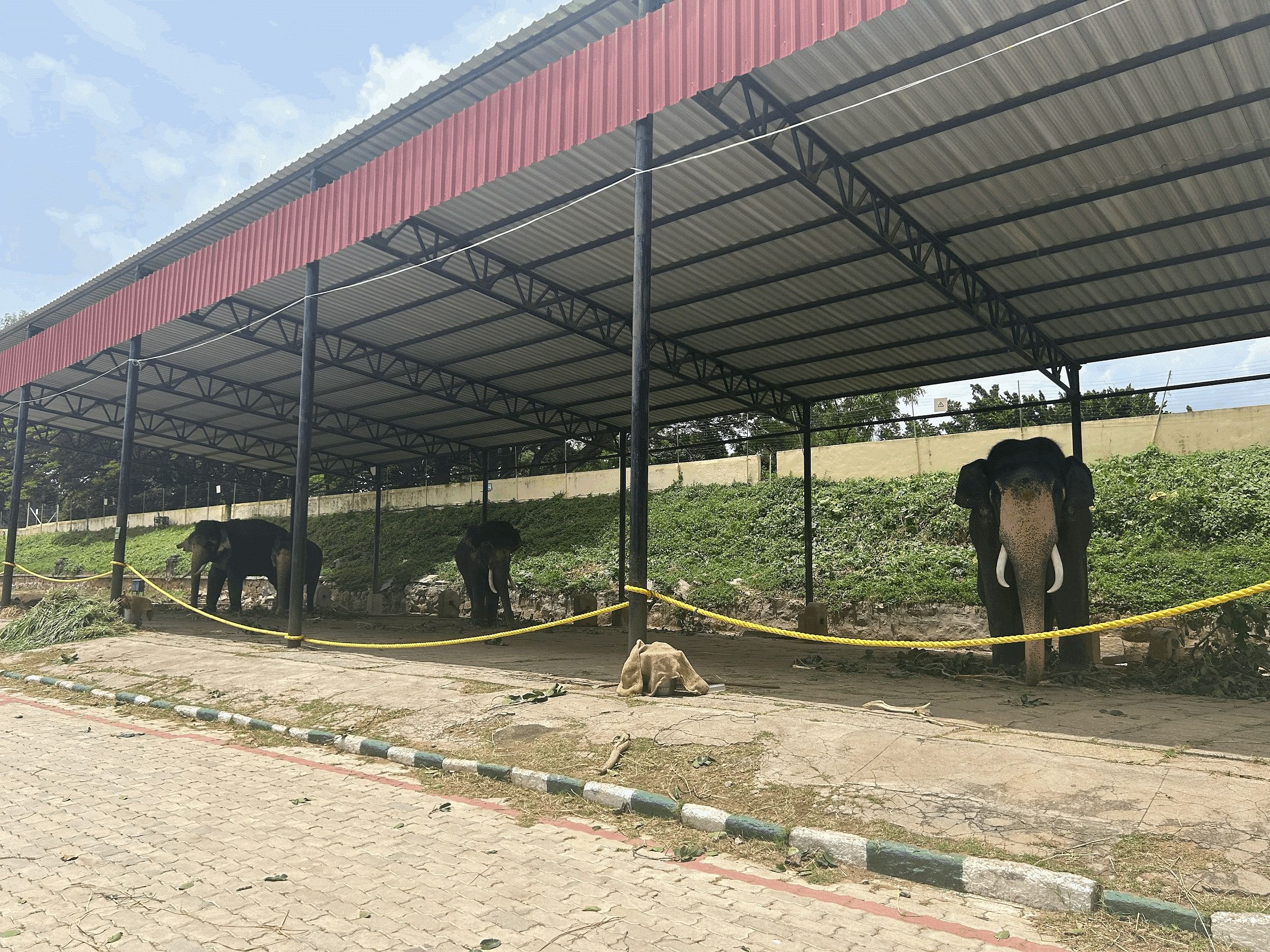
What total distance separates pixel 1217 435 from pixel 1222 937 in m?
21.3

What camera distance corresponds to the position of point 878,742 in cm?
620

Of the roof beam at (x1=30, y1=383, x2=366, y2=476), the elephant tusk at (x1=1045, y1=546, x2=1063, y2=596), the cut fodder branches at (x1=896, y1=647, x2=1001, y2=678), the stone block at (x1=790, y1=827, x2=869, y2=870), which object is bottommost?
the stone block at (x1=790, y1=827, x2=869, y2=870)

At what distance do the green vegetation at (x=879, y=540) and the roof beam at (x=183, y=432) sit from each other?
4.83 meters

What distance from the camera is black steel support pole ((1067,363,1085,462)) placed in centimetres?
1630

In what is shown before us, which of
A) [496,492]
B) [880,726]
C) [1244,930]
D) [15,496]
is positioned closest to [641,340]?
[880,726]

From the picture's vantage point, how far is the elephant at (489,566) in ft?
65.6

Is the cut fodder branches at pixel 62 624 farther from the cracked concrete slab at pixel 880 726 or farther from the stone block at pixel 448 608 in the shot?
the stone block at pixel 448 608

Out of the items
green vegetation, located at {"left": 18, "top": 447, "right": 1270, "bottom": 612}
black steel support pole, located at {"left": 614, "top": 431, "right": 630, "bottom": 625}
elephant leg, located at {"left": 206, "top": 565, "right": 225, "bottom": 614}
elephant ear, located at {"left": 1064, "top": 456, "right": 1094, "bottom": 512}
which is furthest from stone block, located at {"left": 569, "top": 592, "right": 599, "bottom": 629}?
elephant ear, located at {"left": 1064, "top": 456, "right": 1094, "bottom": 512}

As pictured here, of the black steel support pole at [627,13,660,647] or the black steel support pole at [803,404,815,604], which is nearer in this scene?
the black steel support pole at [627,13,660,647]

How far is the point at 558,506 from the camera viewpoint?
32.2m

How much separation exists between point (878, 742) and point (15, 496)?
25154 mm

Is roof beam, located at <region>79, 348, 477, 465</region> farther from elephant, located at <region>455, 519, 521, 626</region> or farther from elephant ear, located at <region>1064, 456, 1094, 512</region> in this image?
elephant ear, located at <region>1064, 456, 1094, 512</region>

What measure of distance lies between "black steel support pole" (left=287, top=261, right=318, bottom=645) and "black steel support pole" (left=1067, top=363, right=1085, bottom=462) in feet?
45.5

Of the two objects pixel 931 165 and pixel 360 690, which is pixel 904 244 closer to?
pixel 931 165
